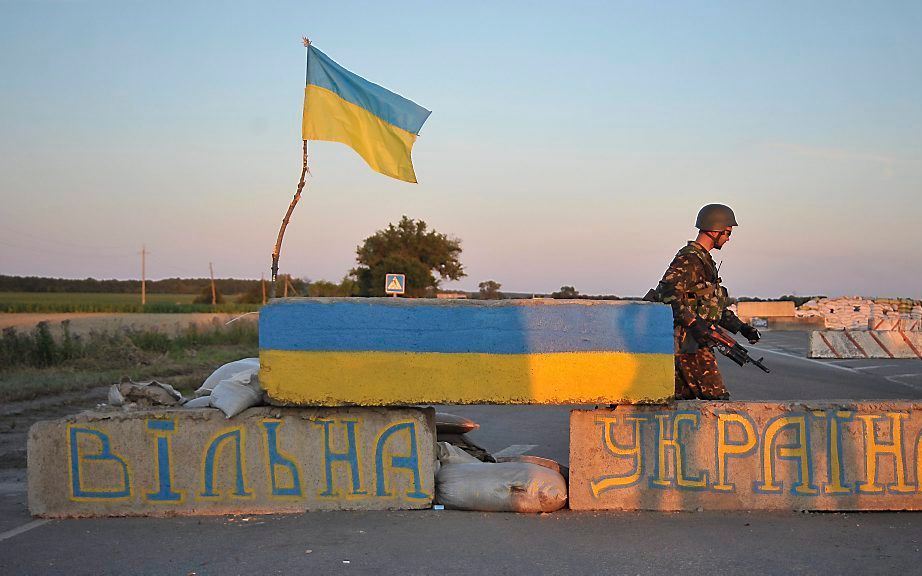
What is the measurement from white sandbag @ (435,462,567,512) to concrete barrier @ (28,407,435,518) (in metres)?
0.19

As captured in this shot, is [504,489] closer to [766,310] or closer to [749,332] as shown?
[749,332]

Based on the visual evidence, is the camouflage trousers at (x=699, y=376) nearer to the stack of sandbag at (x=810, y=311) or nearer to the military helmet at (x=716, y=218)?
the military helmet at (x=716, y=218)

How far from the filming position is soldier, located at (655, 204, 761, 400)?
671 cm

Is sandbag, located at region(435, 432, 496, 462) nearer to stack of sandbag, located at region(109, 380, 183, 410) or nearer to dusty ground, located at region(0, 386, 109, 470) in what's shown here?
stack of sandbag, located at region(109, 380, 183, 410)

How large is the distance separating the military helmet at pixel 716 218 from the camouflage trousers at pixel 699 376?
102 centimetres

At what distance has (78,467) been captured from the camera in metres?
6.07

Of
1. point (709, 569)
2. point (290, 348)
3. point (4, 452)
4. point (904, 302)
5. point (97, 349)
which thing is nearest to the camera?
point (709, 569)

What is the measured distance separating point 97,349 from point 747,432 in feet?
55.0

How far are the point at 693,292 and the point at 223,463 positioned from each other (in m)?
3.69

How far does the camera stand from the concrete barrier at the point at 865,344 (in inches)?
947

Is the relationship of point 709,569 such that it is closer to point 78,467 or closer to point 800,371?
point 78,467

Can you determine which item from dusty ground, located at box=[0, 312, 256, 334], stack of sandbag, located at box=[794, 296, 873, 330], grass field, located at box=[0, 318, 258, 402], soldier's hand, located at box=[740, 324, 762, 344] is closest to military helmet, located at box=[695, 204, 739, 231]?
soldier's hand, located at box=[740, 324, 762, 344]

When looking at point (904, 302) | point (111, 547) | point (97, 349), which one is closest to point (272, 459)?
point (111, 547)

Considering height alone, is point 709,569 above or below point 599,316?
below
